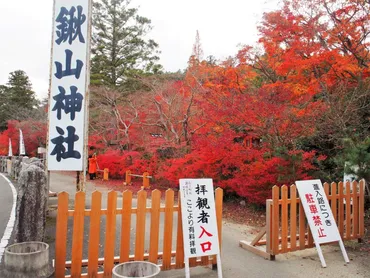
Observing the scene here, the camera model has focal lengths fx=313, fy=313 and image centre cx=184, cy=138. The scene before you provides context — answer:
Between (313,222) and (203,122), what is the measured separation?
23.4 ft

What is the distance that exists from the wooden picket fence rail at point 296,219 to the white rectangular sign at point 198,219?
1194 millimetres

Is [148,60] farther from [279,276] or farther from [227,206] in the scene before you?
[279,276]

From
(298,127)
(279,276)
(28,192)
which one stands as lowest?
(279,276)

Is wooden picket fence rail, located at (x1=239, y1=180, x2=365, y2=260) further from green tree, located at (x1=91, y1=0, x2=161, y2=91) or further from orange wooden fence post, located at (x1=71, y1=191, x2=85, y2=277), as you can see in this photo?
green tree, located at (x1=91, y1=0, x2=161, y2=91)

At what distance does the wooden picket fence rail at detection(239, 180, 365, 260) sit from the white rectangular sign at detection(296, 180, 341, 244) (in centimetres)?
17

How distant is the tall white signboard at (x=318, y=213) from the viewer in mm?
5477

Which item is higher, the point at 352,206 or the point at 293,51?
the point at 293,51

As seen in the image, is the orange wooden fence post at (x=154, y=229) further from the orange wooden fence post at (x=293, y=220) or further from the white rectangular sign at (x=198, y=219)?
the orange wooden fence post at (x=293, y=220)

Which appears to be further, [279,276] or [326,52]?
[326,52]

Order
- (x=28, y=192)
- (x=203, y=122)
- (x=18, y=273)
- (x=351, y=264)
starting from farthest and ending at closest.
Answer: (x=203, y=122) < (x=351, y=264) < (x=28, y=192) < (x=18, y=273)

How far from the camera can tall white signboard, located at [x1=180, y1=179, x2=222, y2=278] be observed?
4512 mm

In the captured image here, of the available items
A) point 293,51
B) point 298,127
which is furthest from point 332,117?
point 293,51

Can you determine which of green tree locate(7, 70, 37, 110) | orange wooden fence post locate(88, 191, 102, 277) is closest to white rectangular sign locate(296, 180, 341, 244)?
orange wooden fence post locate(88, 191, 102, 277)

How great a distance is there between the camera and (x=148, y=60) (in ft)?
91.1
